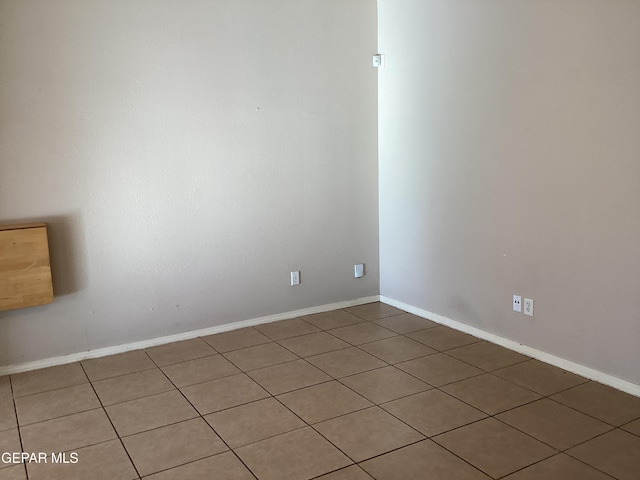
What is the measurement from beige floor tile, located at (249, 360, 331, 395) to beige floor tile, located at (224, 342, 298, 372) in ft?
0.25

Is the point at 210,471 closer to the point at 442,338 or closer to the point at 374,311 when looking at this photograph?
the point at 442,338

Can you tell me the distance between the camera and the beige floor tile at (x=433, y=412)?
8.71 feet

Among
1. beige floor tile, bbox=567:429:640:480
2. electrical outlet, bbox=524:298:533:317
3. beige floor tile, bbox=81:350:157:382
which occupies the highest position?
electrical outlet, bbox=524:298:533:317

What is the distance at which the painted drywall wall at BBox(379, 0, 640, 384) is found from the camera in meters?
2.84

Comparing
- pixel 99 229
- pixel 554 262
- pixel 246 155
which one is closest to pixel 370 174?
pixel 246 155

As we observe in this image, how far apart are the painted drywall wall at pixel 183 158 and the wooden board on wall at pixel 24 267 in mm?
171

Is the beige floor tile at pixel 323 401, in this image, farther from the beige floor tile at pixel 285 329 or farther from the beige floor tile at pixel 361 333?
the beige floor tile at pixel 285 329

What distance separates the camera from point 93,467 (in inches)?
94.2

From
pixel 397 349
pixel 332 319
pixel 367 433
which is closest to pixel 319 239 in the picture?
pixel 332 319

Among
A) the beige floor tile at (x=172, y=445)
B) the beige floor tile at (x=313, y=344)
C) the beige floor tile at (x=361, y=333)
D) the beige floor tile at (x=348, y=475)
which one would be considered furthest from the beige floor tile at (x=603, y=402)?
the beige floor tile at (x=172, y=445)

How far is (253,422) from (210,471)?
1.43ft

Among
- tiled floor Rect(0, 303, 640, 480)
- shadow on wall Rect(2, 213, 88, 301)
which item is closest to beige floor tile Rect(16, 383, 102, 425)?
tiled floor Rect(0, 303, 640, 480)

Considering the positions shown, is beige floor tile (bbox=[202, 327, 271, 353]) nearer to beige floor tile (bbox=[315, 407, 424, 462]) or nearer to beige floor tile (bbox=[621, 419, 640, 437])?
beige floor tile (bbox=[315, 407, 424, 462])

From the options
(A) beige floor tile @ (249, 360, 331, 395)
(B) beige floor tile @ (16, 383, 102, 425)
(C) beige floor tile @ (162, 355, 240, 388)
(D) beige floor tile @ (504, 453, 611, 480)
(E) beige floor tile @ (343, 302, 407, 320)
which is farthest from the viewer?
(E) beige floor tile @ (343, 302, 407, 320)
